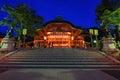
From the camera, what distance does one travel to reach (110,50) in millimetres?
17359

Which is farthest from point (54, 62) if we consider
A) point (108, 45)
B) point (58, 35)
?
point (58, 35)

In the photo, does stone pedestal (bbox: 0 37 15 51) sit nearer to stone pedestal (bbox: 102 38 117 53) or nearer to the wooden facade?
stone pedestal (bbox: 102 38 117 53)

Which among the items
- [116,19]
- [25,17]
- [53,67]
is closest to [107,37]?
[116,19]

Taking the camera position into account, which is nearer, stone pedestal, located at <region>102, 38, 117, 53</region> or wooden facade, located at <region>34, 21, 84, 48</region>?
stone pedestal, located at <region>102, 38, 117, 53</region>

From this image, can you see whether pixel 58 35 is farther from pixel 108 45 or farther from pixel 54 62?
pixel 54 62

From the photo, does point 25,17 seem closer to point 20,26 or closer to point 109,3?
point 20,26

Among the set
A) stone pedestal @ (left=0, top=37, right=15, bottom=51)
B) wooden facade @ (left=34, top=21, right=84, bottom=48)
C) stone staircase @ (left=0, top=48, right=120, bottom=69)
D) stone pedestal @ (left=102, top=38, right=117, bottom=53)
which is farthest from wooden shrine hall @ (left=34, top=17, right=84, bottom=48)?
stone staircase @ (left=0, top=48, right=120, bottom=69)

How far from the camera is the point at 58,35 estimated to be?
3856 cm

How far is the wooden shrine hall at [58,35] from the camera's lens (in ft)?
122

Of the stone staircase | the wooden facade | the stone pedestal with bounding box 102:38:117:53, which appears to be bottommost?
the stone staircase

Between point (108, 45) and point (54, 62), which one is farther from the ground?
point (108, 45)

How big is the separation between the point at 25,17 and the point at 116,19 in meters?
16.0

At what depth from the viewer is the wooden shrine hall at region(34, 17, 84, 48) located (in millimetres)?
37125

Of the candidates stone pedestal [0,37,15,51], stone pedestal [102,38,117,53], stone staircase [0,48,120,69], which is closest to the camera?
stone staircase [0,48,120,69]
